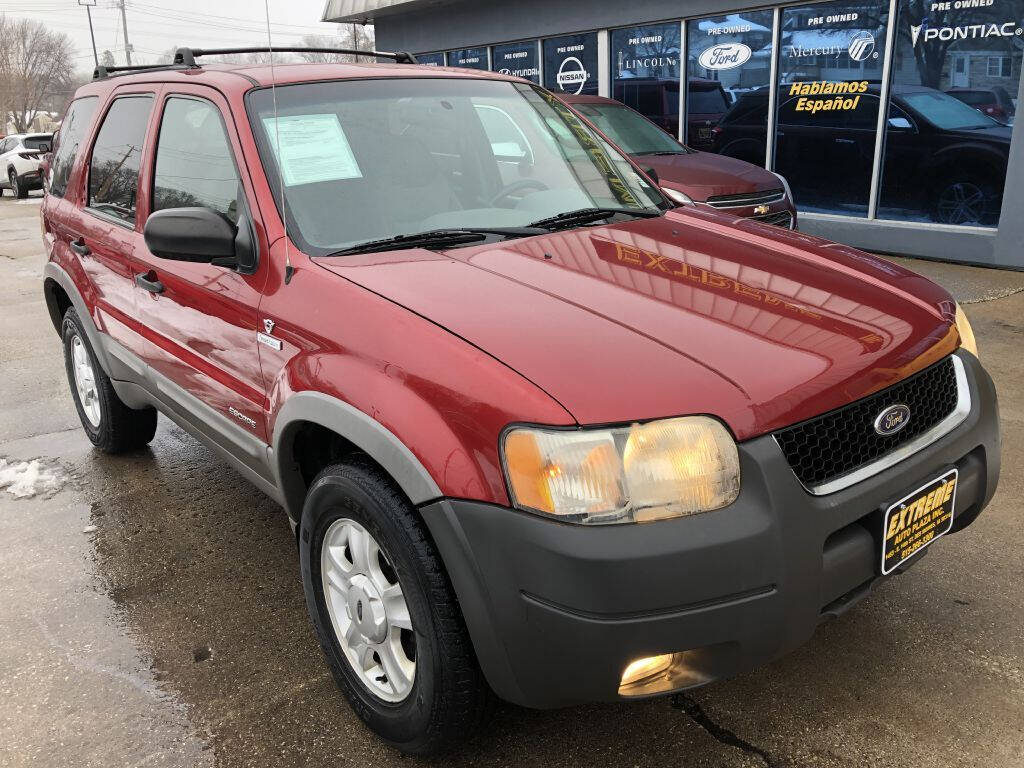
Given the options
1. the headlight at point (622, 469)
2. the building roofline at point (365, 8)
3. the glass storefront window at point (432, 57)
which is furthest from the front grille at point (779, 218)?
the glass storefront window at point (432, 57)

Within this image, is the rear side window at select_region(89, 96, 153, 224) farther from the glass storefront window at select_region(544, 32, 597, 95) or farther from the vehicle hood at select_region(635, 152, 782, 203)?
the glass storefront window at select_region(544, 32, 597, 95)

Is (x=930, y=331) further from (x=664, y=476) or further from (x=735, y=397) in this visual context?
(x=664, y=476)

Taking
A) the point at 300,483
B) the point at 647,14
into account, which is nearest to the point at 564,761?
the point at 300,483

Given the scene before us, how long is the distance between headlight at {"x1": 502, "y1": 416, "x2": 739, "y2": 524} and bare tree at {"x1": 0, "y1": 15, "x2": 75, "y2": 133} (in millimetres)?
64829

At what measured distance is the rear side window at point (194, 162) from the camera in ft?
9.32

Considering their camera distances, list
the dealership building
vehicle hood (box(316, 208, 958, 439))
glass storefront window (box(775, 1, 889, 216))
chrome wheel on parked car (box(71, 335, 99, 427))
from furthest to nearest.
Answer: glass storefront window (box(775, 1, 889, 216)) < the dealership building < chrome wheel on parked car (box(71, 335, 99, 427)) < vehicle hood (box(316, 208, 958, 439))

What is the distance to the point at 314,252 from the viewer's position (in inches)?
98.9

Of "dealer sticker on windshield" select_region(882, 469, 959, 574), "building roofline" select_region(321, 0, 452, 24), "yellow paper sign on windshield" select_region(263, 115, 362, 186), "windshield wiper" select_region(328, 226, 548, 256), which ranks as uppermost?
"building roofline" select_region(321, 0, 452, 24)

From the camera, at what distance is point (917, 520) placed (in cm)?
216

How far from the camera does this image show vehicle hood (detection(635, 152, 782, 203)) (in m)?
7.52

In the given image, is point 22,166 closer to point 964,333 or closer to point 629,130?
point 629,130

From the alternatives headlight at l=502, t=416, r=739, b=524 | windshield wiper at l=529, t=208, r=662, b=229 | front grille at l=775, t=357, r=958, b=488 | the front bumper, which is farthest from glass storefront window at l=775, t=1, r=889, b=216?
headlight at l=502, t=416, r=739, b=524

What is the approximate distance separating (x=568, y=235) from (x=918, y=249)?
7093 millimetres

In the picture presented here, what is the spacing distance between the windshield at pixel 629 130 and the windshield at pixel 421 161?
5.28 m
